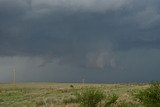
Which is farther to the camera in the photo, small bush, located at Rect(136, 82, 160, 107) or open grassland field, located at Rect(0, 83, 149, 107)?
open grassland field, located at Rect(0, 83, 149, 107)

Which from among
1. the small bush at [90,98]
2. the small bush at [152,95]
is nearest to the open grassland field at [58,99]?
the small bush at [90,98]

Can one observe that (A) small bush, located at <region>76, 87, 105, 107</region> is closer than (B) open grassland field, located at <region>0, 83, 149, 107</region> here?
Yes

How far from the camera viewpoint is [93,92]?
214 ft

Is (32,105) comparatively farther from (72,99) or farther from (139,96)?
(139,96)

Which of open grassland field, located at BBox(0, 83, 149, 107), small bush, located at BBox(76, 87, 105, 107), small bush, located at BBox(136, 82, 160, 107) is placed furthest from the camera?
open grassland field, located at BBox(0, 83, 149, 107)

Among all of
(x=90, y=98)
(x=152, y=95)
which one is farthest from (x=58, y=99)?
(x=152, y=95)

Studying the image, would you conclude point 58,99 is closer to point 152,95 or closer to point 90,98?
point 90,98

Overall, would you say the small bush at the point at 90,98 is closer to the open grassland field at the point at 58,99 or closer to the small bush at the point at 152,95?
the open grassland field at the point at 58,99

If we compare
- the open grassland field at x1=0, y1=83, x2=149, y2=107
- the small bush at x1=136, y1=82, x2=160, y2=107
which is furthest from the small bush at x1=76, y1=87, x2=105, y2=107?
the small bush at x1=136, y1=82, x2=160, y2=107

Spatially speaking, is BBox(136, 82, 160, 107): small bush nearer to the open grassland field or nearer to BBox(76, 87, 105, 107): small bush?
the open grassland field

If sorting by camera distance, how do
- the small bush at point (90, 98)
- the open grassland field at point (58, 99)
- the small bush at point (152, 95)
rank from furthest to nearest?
the open grassland field at point (58, 99) < the small bush at point (90, 98) < the small bush at point (152, 95)

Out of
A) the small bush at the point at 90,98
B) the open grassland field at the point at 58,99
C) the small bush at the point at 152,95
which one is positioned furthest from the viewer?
the open grassland field at the point at 58,99

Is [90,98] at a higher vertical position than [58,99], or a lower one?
lower

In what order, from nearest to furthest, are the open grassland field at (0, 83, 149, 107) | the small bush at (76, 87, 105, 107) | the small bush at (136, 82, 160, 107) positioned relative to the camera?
1. the small bush at (136, 82, 160, 107)
2. the small bush at (76, 87, 105, 107)
3. the open grassland field at (0, 83, 149, 107)
